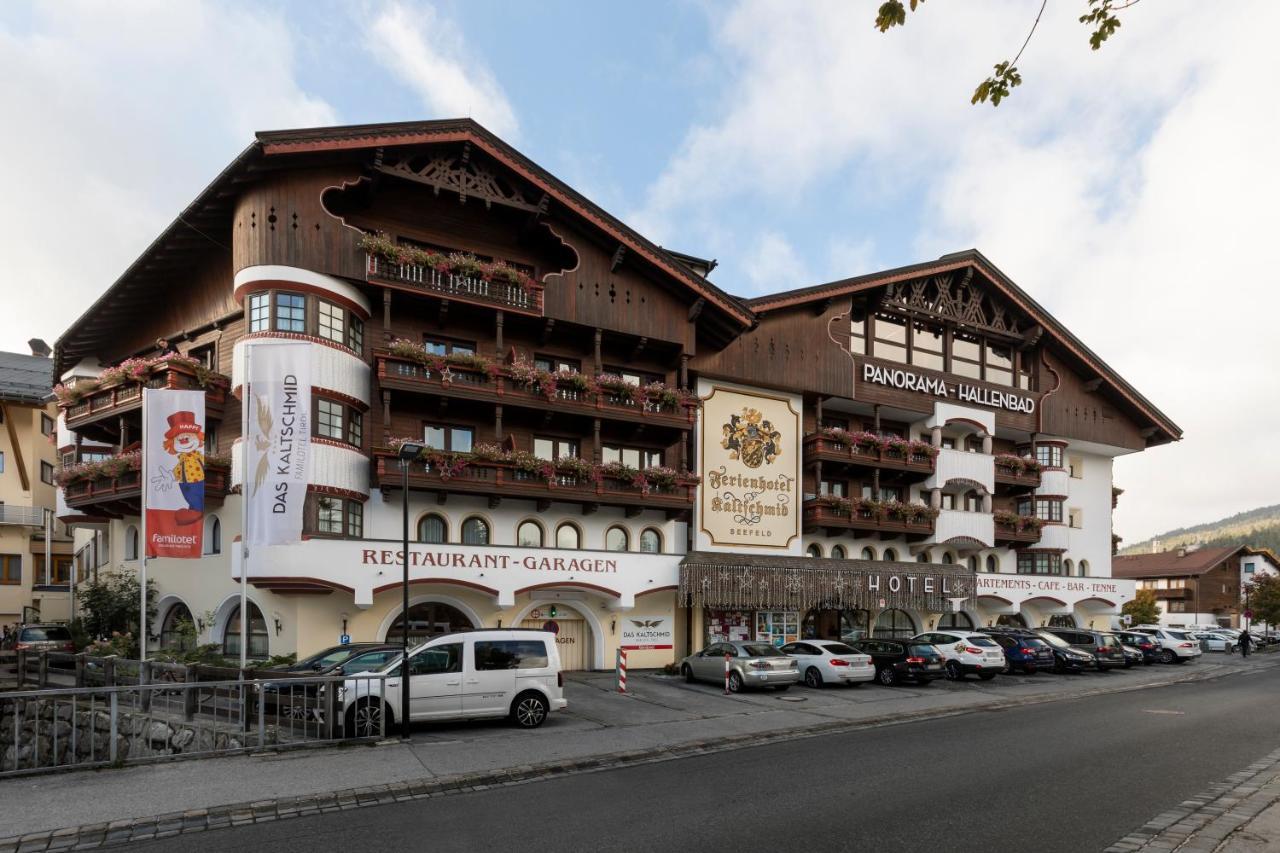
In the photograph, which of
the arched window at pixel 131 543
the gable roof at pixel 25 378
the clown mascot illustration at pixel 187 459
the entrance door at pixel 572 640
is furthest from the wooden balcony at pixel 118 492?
the gable roof at pixel 25 378

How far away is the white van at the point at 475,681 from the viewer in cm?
1639

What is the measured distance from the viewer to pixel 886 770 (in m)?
13.4

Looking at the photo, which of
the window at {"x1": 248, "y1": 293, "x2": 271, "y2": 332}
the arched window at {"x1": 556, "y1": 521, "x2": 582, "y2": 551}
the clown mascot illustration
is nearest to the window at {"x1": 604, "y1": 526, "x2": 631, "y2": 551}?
the arched window at {"x1": 556, "y1": 521, "x2": 582, "y2": 551}

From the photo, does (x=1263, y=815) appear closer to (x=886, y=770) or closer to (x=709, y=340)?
(x=886, y=770)

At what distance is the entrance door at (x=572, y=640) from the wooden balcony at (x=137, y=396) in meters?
12.2

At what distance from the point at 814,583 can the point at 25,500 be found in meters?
40.9

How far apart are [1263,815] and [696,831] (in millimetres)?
6648

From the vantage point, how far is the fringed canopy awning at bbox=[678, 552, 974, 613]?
102 feet

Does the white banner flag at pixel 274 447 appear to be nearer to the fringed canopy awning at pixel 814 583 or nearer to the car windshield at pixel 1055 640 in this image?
the fringed canopy awning at pixel 814 583

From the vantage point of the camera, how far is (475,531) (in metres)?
28.3

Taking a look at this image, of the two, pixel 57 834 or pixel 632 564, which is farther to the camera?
pixel 632 564

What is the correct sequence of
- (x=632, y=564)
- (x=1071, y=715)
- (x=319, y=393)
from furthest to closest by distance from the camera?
(x=632, y=564)
(x=319, y=393)
(x=1071, y=715)

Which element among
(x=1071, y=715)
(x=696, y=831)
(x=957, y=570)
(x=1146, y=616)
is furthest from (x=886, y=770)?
(x=1146, y=616)

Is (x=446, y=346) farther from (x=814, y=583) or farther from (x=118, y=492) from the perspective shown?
(x=814, y=583)
